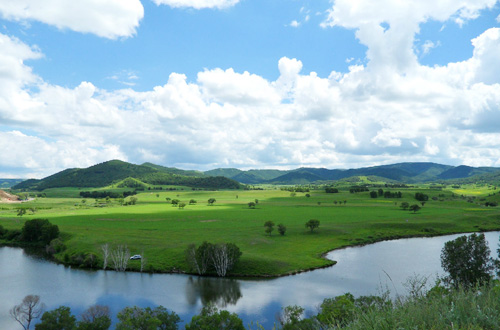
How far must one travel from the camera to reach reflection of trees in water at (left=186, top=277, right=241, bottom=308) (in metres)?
63.1

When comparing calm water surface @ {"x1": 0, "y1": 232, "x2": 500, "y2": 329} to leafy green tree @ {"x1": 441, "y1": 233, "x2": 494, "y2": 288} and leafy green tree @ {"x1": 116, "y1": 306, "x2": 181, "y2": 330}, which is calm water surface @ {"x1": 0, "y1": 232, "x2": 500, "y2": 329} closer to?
leafy green tree @ {"x1": 441, "y1": 233, "x2": 494, "y2": 288}

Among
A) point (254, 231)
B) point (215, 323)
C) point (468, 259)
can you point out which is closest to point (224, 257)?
point (215, 323)

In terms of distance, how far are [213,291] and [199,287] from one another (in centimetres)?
431

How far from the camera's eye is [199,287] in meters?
71.2

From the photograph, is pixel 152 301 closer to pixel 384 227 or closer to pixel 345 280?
pixel 345 280

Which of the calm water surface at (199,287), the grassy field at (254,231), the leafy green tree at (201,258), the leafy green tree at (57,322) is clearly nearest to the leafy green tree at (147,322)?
the leafy green tree at (57,322)

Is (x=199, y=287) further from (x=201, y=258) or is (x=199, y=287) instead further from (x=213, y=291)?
(x=201, y=258)

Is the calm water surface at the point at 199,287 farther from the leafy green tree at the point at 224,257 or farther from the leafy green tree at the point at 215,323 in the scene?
the leafy green tree at the point at 215,323

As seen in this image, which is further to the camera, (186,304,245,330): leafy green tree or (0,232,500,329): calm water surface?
(0,232,500,329): calm water surface

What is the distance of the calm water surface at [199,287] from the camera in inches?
2361

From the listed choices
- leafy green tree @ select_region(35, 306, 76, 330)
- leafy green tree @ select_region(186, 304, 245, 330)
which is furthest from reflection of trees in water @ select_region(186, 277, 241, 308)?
leafy green tree @ select_region(35, 306, 76, 330)

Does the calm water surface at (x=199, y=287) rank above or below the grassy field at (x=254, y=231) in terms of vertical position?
below

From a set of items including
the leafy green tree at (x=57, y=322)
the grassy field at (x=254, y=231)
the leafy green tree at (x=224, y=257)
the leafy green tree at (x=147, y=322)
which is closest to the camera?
the leafy green tree at (x=147, y=322)

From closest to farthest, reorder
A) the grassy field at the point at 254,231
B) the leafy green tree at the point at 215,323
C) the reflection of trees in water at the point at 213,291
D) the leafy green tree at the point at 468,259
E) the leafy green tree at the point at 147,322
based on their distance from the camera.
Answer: the leafy green tree at the point at 147,322, the leafy green tree at the point at 215,323, the reflection of trees in water at the point at 213,291, the leafy green tree at the point at 468,259, the grassy field at the point at 254,231
